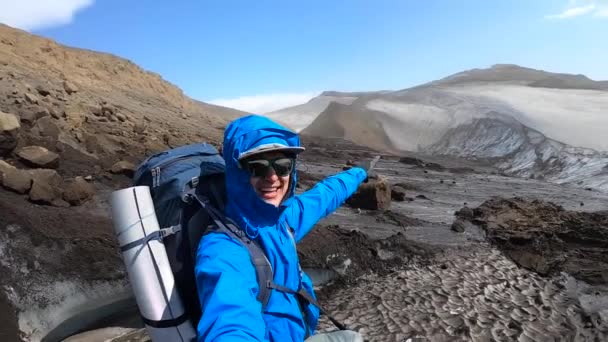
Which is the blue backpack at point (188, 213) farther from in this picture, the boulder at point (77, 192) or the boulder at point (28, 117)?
the boulder at point (28, 117)

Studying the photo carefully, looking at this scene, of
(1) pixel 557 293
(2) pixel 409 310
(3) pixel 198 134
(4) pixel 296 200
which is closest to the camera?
(4) pixel 296 200

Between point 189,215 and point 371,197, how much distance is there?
5919mm

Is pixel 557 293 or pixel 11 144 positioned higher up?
pixel 11 144

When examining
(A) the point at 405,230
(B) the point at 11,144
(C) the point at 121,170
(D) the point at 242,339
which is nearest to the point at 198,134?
(C) the point at 121,170

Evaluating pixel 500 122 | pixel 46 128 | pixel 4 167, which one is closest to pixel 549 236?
pixel 4 167

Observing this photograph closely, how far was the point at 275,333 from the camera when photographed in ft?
5.65

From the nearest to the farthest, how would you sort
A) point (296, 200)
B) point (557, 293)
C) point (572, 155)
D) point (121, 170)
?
Answer: point (296, 200) < point (557, 293) < point (121, 170) < point (572, 155)

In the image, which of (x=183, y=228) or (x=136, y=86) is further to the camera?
(x=136, y=86)

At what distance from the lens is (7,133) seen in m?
6.42

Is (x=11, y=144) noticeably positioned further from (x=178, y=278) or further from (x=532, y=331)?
(x=532, y=331)

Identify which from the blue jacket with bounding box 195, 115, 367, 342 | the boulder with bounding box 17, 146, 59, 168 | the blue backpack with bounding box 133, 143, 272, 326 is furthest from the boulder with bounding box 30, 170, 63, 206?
the blue jacket with bounding box 195, 115, 367, 342

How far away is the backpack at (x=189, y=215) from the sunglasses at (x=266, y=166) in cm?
17

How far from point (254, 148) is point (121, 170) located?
638 cm

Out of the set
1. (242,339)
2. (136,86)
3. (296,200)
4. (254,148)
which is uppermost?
(136,86)
